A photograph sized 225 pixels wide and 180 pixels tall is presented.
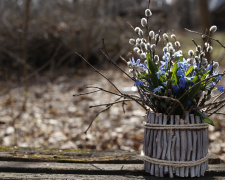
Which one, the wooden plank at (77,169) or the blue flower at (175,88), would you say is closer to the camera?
the blue flower at (175,88)

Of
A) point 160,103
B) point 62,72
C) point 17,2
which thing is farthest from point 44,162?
point 17,2

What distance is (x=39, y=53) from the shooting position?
841 cm

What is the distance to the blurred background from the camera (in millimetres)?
4145

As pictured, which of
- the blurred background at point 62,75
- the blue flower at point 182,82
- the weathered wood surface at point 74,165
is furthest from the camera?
the blurred background at point 62,75

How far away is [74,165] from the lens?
187 cm

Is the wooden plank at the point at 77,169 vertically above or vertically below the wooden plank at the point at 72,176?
above

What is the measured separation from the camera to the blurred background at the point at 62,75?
4145 millimetres

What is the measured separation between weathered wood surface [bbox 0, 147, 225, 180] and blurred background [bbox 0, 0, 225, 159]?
5.76 feet

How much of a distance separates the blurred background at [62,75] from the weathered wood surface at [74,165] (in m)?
1.76

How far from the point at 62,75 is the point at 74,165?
6.05m

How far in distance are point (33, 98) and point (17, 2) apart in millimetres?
3312

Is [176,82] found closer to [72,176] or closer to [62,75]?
[72,176]

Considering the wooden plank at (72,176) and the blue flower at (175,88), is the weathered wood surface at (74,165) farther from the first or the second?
the blue flower at (175,88)

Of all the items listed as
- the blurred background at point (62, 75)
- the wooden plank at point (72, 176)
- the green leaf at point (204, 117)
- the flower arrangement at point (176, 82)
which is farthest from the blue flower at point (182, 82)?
the blurred background at point (62, 75)
